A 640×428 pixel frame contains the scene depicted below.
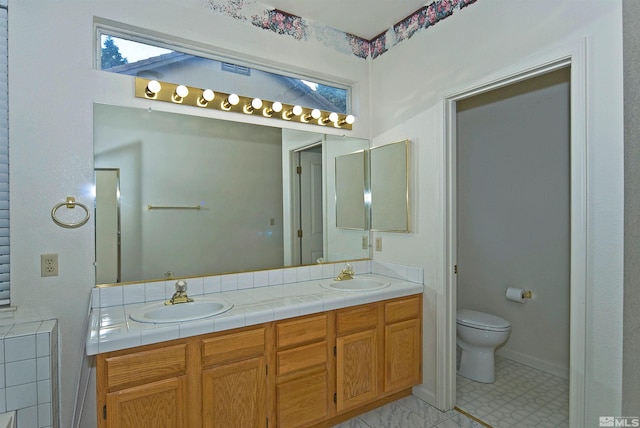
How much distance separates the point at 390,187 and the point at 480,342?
1342mm

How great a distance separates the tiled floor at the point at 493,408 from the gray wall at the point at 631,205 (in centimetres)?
84

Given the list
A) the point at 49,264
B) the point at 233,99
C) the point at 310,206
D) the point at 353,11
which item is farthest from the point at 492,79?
the point at 49,264

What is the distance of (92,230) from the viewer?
183cm

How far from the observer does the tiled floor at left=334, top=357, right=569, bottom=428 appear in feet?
6.96

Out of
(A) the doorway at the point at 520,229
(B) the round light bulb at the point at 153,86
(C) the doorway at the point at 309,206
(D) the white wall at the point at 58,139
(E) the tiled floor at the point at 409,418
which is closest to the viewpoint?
(D) the white wall at the point at 58,139

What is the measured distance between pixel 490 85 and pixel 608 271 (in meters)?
1.13

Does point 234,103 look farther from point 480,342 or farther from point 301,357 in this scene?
point 480,342

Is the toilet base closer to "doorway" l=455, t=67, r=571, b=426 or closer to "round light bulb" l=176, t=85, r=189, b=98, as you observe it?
"doorway" l=455, t=67, r=571, b=426

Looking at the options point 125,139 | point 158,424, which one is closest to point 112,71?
point 125,139

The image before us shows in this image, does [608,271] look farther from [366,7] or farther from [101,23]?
[101,23]

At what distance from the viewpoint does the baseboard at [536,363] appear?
108 inches

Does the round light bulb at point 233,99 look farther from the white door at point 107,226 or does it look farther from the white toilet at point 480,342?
the white toilet at point 480,342

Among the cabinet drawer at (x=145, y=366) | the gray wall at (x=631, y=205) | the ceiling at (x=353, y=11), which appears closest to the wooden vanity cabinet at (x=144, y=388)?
the cabinet drawer at (x=145, y=366)

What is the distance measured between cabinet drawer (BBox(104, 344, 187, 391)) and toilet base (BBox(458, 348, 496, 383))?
2.16 meters
